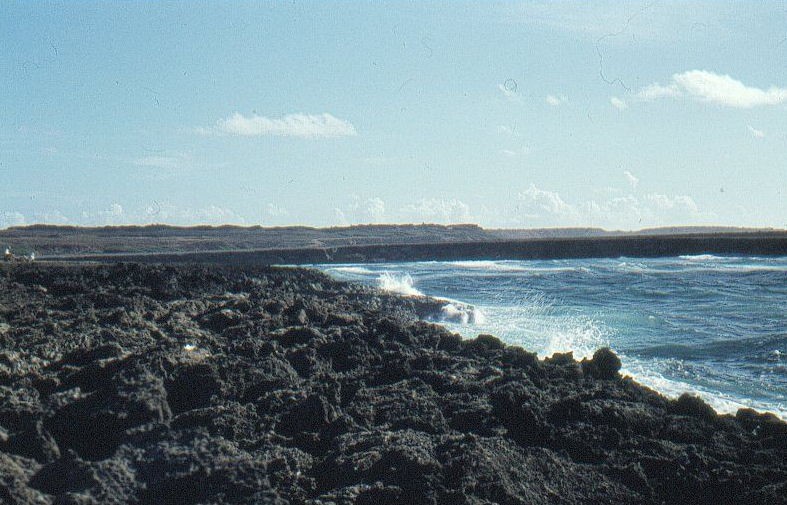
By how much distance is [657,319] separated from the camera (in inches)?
540

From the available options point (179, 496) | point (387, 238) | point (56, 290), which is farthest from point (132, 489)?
point (387, 238)

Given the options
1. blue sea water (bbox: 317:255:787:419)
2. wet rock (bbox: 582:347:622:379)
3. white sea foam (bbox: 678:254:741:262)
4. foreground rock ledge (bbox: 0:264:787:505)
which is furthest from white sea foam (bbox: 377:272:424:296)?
white sea foam (bbox: 678:254:741:262)

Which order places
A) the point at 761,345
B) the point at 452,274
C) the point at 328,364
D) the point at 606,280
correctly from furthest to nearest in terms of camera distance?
the point at 452,274, the point at 606,280, the point at 761,345, the point at 328,364

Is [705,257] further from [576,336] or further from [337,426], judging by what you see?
[337,426]

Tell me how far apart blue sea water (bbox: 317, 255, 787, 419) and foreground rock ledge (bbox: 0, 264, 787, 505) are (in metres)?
3.10

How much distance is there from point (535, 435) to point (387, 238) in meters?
52.6

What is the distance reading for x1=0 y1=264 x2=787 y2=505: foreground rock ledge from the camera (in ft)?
11.2

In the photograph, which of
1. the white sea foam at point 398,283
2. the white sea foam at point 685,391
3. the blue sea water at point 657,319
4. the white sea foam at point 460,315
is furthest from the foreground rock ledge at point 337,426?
the white sea foam at point 398,283

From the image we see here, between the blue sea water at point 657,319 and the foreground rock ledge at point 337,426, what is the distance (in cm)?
310

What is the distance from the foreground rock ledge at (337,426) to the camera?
134 inches

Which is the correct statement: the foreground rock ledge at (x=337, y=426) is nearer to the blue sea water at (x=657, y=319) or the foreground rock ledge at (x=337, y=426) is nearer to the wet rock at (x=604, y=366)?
the wet rock at (x=604, y=366)

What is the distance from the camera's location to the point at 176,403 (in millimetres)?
4742

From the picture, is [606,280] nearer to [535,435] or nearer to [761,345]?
[761,345]

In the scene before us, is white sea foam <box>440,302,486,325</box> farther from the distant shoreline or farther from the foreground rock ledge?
the distant shoreline
